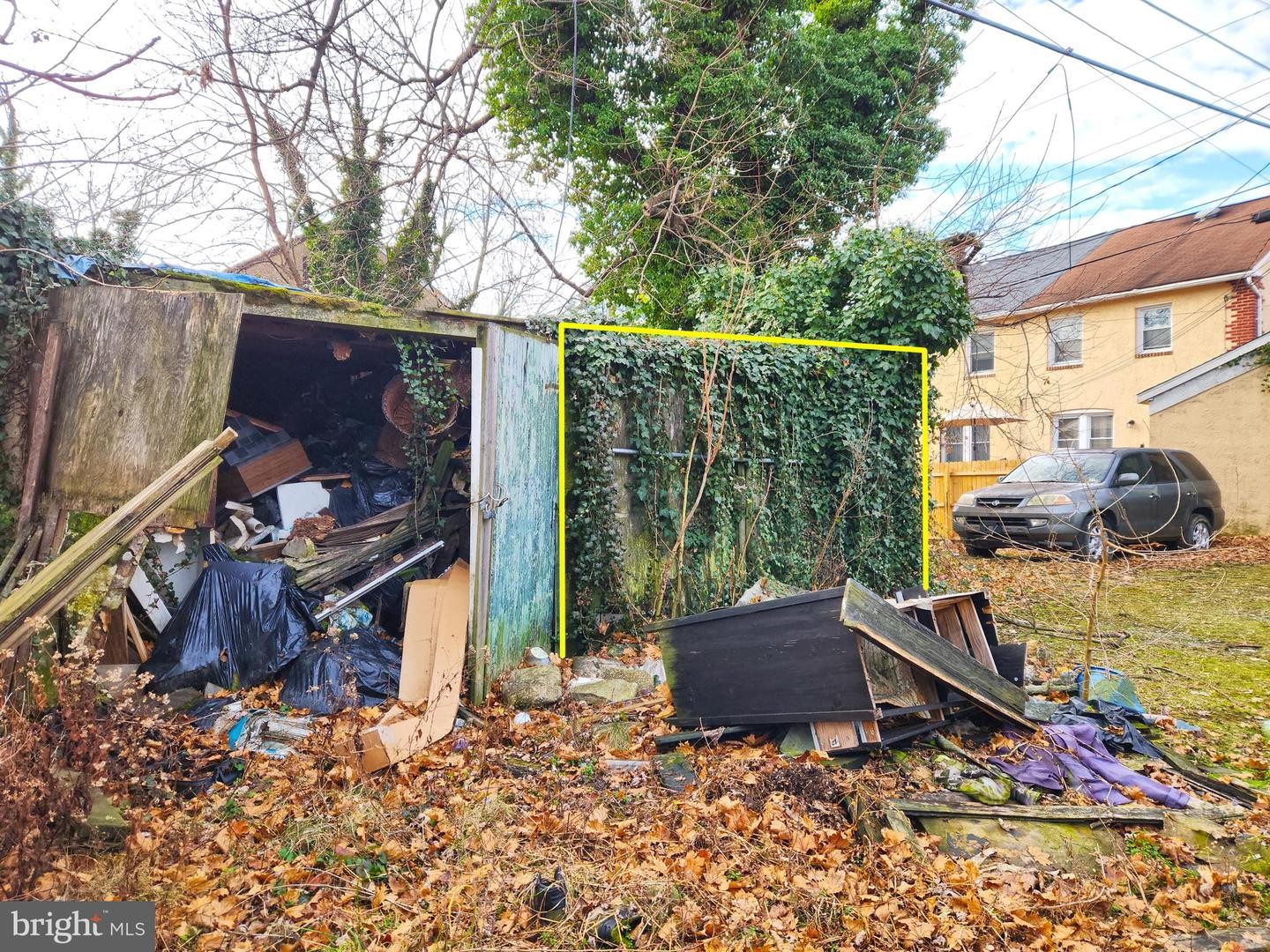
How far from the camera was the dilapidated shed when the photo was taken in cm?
441

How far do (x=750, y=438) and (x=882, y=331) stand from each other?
97.0 inches

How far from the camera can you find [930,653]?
4.04 m

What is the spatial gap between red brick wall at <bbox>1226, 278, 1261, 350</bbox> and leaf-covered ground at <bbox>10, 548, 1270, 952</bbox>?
16.1 meters

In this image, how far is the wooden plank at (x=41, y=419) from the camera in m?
4.38

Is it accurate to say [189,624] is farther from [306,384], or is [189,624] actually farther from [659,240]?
[659,240]

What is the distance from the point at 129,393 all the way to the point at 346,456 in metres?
3.13

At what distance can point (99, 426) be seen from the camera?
444cm

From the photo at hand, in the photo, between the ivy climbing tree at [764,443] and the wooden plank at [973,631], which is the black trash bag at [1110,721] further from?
the ivy climbing tree at [764,443]

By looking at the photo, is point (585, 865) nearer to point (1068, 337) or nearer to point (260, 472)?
point (260, 472)

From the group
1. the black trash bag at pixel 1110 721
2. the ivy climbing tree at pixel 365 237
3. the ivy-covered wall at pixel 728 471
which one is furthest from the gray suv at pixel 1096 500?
the ivy climbing tree at pixel 365 237

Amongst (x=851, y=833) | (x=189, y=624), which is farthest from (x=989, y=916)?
(x=189, y=624)

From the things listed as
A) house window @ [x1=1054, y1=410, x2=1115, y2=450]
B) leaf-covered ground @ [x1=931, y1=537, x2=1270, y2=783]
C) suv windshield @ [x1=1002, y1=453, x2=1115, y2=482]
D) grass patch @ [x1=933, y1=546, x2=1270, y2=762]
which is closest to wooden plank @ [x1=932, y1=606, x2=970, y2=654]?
leaf-covered ground @ [x1=931, y1=537, x2=1270, y2=783]

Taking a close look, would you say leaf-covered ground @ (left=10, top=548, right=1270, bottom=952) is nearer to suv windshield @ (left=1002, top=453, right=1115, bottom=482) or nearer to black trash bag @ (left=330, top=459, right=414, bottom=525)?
black trash bag @ (left=330, top=459, right=414, bottom=525)

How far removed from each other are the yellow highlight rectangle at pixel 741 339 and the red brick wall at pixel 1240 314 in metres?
12.1
